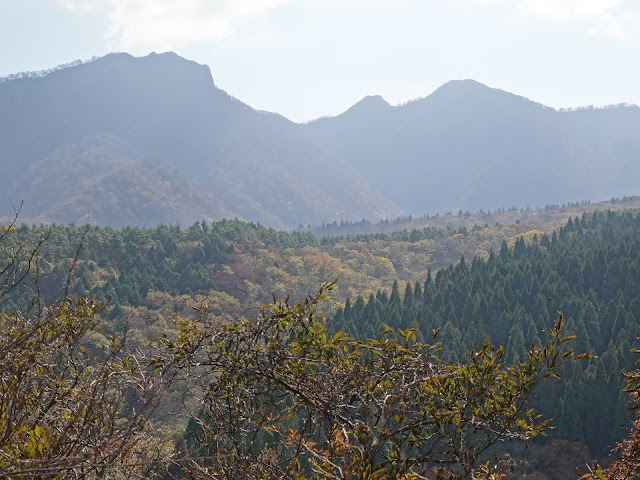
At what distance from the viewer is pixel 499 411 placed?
5.42 meters

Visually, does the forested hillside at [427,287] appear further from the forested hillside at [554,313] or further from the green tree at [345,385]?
the green tree at [345,385]

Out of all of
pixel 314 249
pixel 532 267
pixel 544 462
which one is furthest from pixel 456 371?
pixel 314 249

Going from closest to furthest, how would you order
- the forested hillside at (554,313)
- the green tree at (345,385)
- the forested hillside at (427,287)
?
the green tree at (345,385) < the forested hillside at (554,313) < the forested hillside at (427,287)

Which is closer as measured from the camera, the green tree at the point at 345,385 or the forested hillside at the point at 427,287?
the green tree at the point at 345,385

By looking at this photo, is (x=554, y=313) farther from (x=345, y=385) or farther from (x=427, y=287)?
(x=345, y=385)

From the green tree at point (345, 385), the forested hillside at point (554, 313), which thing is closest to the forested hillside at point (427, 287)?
the forested hillside at point (554, 313)

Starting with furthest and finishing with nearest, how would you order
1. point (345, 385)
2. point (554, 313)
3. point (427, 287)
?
1. point (427, 287)
2. point (554, 313)
3. point (345, 385)

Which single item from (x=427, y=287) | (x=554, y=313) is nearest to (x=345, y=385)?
(x=554, y=313)

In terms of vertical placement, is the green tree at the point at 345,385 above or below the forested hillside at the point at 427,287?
above

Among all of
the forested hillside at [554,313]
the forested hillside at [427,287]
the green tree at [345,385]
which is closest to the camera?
the green tree at [345,385]

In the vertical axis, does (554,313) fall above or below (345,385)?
below

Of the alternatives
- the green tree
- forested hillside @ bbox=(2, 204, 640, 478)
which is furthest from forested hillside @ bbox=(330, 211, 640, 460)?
the green tree

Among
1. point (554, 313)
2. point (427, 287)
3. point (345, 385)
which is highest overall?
point (345, 385)

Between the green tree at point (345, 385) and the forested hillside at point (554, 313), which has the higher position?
the green tree at point (345, 385)
